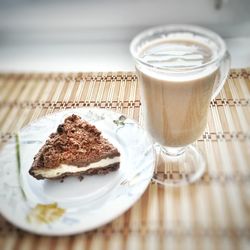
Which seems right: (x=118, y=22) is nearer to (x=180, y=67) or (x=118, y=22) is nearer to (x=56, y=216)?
(x=180, y=67)

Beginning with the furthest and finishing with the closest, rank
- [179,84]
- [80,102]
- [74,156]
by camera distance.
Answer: [80,102]
[74,156]
[179,84]

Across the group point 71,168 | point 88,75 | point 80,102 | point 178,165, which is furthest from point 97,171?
point 88,75

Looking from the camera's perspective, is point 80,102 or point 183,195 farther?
point 80,102

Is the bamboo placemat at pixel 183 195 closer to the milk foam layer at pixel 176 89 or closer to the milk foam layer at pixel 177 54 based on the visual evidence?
the milk foam layer at pixel 176 89

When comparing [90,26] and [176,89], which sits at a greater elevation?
[176,89]

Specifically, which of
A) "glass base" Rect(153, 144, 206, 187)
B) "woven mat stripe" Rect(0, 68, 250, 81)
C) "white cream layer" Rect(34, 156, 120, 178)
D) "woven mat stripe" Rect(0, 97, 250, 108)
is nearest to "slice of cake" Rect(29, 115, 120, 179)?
"white cream layer" Rect(34, 156, 120, 178)

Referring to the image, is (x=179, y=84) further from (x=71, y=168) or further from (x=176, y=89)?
(x=71, y=168)

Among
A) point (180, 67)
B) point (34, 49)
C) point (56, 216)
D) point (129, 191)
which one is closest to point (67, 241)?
point (56, 216)
